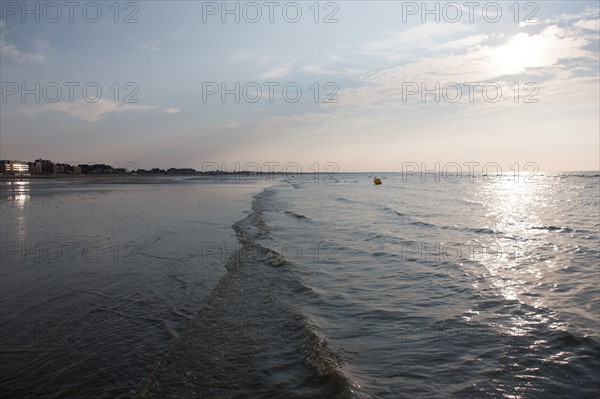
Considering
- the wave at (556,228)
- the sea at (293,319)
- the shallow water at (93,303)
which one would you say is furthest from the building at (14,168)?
the wave at (556,228)

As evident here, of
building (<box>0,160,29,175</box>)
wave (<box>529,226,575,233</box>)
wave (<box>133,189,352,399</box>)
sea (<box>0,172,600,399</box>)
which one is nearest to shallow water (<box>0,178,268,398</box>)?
sea (<box>0,172,600,399</box>)

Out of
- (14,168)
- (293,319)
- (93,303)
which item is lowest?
(293,319)

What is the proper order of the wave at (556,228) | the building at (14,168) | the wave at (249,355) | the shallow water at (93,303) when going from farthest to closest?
1. the building at (14,168)
2. the wave at (556,228)
3. the shallow water at (93,303)
4. the wave at (249,355)

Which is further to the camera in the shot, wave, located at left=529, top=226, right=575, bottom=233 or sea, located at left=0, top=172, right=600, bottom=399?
wave, located at left=529, top=226, right=575, bottom=233

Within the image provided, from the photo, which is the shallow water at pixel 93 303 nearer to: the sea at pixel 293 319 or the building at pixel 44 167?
the sea at pixel 293 319

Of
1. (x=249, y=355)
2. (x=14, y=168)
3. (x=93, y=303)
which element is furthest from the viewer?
(x=14, y=168)

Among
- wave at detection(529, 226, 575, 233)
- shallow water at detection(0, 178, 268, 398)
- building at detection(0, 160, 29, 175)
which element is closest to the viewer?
shallow water at detection(0, 178, 268, 398)

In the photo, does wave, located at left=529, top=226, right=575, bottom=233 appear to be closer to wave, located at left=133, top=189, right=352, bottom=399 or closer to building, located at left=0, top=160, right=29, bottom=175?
wave, located at left=133, top=189, right=352, bottom=399

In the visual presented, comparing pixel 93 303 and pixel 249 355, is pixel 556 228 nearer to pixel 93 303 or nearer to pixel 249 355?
pixel 249 355

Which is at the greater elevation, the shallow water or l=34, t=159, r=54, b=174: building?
l=34, t=159, r=54, b=174: building

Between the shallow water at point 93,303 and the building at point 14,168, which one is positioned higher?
the building at point 14,168

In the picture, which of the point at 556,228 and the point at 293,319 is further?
the point at 556,228

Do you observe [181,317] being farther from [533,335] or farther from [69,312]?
[533,335]

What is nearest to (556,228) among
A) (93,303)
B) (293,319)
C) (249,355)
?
(293,319)
